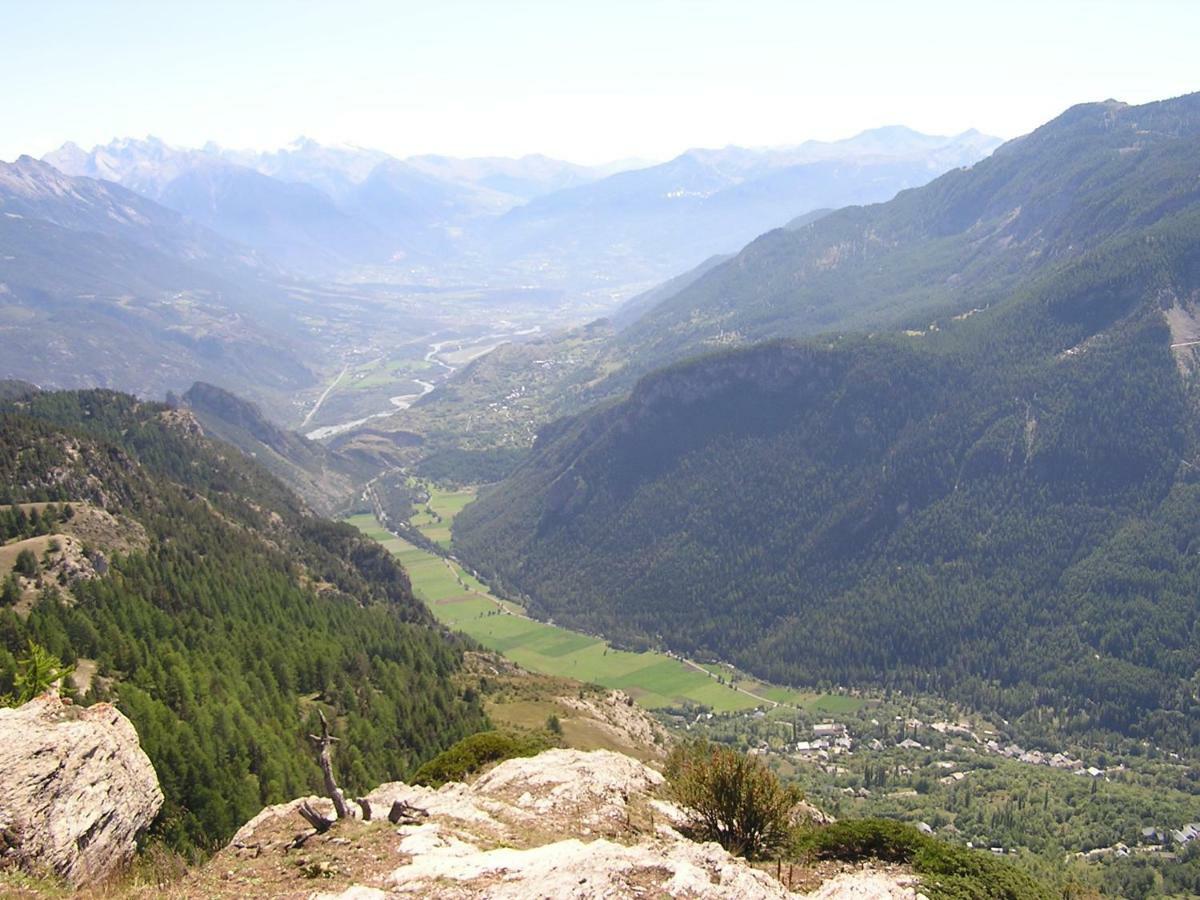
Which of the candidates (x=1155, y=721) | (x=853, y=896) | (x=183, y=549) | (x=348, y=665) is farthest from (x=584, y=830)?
(x=1155, y=721)

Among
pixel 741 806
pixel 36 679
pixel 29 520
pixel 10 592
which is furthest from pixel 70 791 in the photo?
pixel 29 520

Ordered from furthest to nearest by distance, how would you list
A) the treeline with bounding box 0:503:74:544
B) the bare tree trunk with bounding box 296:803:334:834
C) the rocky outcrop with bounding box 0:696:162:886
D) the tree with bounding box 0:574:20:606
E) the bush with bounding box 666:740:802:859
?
the treeline with bounding box 0:503:74:544 → the tree with bounding box 0:574:20:606 → the bush with bounding box 666:740:802:859 → the bare tree trunk with bounding box 296:803:334:834 → the rocky outcrop with bounding box 0:696:162:886

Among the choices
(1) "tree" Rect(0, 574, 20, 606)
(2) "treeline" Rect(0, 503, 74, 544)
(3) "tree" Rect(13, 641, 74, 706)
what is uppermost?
(2) "treeline" Rect(0, 503, 74, 544)

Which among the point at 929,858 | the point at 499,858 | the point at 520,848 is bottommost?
the point at 929,858

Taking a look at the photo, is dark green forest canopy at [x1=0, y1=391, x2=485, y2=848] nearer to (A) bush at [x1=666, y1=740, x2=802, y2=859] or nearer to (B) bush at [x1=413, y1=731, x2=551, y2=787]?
(B) bush at [x1=413, y1=731, x2=551, y2=787]

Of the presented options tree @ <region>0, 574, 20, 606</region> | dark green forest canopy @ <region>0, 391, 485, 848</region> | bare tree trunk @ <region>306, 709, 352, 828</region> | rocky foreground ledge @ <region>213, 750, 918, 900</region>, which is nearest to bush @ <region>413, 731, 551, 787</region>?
dark green forest canopy @ <region>0, 391, 485, 848</region>

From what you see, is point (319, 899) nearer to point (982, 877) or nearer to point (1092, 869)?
point (982, 877)

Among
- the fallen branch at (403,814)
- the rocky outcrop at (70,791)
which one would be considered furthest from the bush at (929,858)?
the rocky outcrop at (70,791)

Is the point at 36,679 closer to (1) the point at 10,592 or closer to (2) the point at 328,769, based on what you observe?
(2) the point at 328,769
